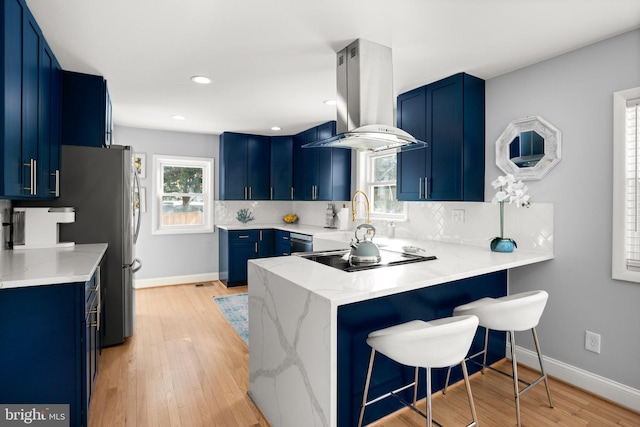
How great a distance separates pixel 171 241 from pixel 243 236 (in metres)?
1.12

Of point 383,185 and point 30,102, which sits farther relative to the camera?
point 383,185

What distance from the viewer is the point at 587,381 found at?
240cm

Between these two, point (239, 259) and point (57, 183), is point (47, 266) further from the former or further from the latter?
point (239, 259)

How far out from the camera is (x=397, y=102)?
3.47 meters

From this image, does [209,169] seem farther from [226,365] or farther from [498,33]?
[498,33]

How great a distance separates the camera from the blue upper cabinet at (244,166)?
5359 millimetres

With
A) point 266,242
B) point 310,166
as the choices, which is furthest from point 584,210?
point 266,242

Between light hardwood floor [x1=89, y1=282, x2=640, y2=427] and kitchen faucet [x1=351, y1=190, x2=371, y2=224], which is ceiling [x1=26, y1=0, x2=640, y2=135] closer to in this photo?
kitchen faucet [x1=351, y1=190, x2=371, y2=224]

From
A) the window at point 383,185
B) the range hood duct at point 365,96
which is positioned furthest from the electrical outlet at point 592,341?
the window at point 383,185

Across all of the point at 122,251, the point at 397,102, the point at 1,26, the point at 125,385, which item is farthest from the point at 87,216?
the point at 397,102

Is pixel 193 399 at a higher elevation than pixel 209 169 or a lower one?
lower

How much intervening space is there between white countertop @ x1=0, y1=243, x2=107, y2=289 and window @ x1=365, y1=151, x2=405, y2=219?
2.89 m

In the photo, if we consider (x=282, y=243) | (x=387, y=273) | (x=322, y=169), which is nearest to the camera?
(x=387, y=273)

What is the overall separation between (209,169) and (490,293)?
14.4 feet
